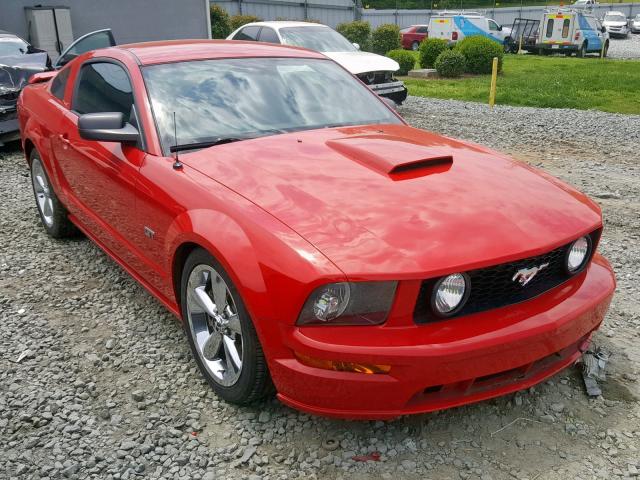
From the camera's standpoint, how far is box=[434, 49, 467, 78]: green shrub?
1672 centimetres

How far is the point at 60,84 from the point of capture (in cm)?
466

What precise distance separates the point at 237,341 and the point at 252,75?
1.68m

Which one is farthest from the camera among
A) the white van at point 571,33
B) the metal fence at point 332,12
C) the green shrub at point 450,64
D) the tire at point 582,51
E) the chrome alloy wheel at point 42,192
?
the metal fence at point 332,12

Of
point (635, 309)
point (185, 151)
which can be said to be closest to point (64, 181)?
point (185, 151)

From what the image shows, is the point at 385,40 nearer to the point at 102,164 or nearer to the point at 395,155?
the point at 102,164

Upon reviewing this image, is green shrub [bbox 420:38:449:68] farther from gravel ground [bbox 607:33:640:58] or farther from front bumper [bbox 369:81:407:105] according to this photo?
gravel ground [bbox 607:33:640:58]

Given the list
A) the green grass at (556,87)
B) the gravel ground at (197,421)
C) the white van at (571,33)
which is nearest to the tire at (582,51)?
the white van at (571,33)

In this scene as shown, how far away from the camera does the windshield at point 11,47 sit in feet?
30.2

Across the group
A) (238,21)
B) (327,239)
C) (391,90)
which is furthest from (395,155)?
(238,21)

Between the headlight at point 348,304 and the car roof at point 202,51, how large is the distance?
2.04 meters

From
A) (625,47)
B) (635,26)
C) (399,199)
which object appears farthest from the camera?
(635,26)

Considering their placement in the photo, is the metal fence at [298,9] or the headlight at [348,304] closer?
the headlight at [348,304]

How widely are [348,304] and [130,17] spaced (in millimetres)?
16379

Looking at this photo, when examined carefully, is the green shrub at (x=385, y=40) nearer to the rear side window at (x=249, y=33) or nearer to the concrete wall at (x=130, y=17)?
the concrete wall at (x=130, y=17)
